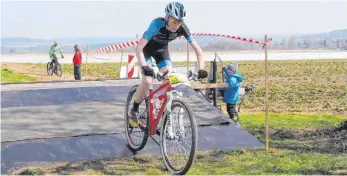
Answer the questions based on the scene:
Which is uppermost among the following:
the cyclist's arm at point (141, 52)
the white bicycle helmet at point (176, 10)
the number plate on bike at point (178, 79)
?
the white bicycle helmet at point (176, 10)

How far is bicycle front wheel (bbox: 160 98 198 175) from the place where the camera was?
21.6 ft

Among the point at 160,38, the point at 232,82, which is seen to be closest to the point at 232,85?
the point at 232,82

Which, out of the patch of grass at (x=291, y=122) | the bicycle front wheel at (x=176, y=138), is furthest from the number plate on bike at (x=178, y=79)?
the patch of grass at (x=291, y=122)

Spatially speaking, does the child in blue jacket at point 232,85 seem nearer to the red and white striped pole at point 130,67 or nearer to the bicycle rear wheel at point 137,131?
the bicycle rear wheel at point 137,131

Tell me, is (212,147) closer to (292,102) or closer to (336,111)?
(336,111)

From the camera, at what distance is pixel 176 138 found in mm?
6770

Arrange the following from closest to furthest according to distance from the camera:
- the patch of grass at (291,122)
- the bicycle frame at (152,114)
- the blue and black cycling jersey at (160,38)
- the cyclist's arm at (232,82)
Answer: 1. the blue and black cycling jersey at (160,38)
2. the bicycle frame at (152,114)
3. the cyclist's arm at (232,82)
4. the patch of grass at (291,122)

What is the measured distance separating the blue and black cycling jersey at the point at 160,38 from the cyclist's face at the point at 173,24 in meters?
0.12

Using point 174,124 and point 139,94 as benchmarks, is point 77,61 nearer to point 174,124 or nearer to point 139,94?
point 139,94

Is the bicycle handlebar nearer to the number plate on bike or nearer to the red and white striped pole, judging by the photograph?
the number plate on bike

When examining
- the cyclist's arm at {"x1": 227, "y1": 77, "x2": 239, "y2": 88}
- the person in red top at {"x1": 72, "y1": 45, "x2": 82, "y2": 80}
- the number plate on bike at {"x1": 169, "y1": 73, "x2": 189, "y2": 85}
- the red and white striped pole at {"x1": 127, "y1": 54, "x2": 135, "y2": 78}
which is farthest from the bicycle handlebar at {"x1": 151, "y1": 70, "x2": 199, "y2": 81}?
the person in red top at {"x1": 72, "y1": 45, "x2": 82, "y2": 80}

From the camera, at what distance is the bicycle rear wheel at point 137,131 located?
25.2 ft

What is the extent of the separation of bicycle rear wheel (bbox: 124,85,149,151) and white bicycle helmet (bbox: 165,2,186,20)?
1569 mm

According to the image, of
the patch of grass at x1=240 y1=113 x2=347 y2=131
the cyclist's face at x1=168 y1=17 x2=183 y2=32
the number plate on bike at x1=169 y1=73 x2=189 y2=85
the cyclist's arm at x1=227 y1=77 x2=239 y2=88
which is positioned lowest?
the patch of grass at x1=240 y1=113 x2=347 y2=131
